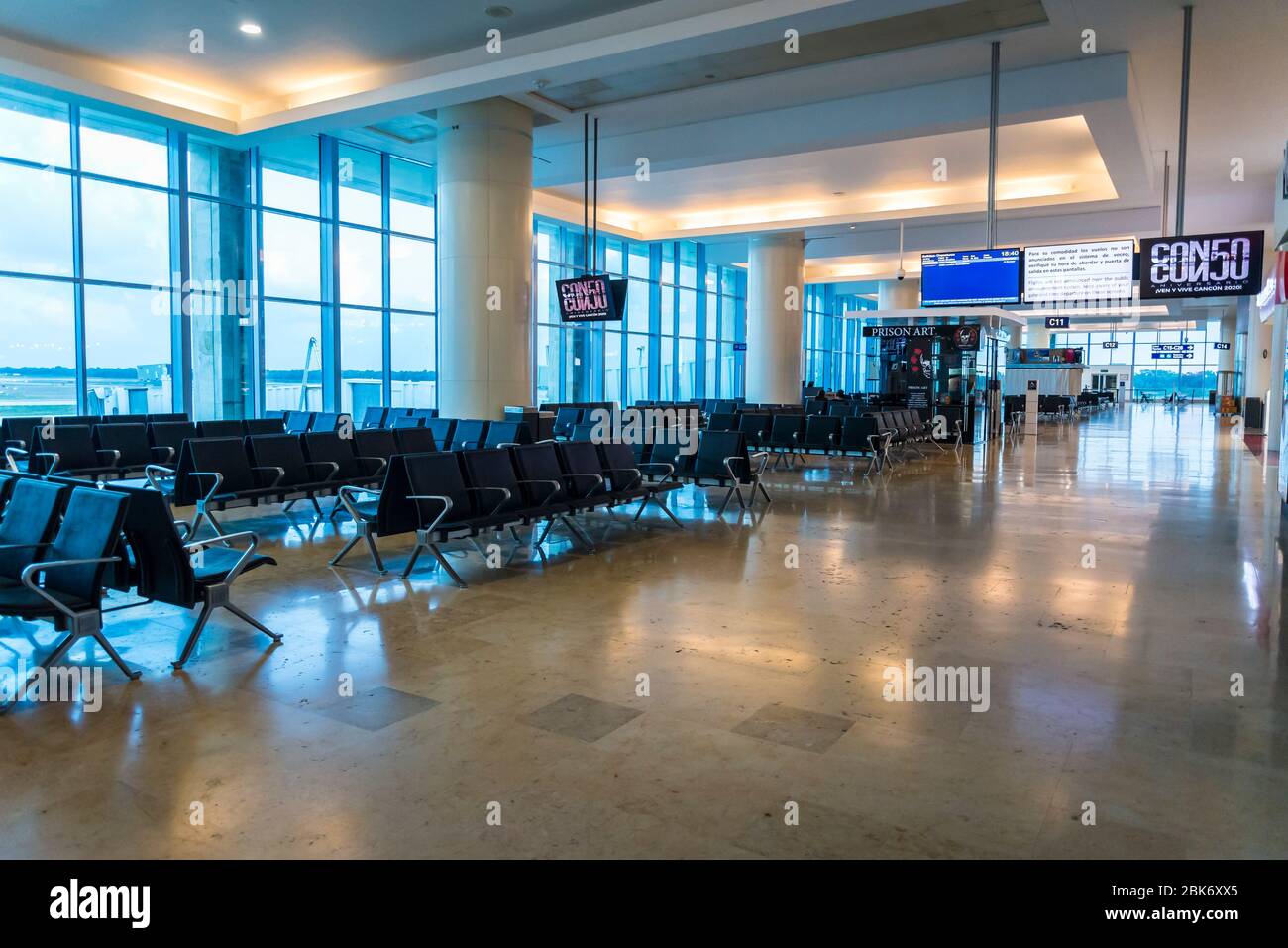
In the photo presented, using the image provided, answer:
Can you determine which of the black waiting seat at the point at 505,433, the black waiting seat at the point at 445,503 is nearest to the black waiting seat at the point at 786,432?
the black waiting seat at the point at 505,433

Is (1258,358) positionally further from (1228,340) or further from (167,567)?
(167,567)

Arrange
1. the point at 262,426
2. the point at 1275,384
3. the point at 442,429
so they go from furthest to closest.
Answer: the point at 1275,384 < the point at 262,426 < the point at 442,429

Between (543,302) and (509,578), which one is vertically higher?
(543,302)

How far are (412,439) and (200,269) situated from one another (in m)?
7.21

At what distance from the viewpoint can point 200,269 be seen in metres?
14.3

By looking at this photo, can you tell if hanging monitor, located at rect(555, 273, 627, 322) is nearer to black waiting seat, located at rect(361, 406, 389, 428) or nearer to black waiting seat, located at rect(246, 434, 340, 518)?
black waiting seat, located at rect(361, 406, 389, 428)

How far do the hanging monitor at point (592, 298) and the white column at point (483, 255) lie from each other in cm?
104

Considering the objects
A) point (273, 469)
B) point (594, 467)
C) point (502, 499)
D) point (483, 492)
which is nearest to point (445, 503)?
point (483, 492)

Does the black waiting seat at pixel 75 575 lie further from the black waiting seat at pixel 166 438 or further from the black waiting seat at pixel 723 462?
the black waiting seat at pixel 723 462
